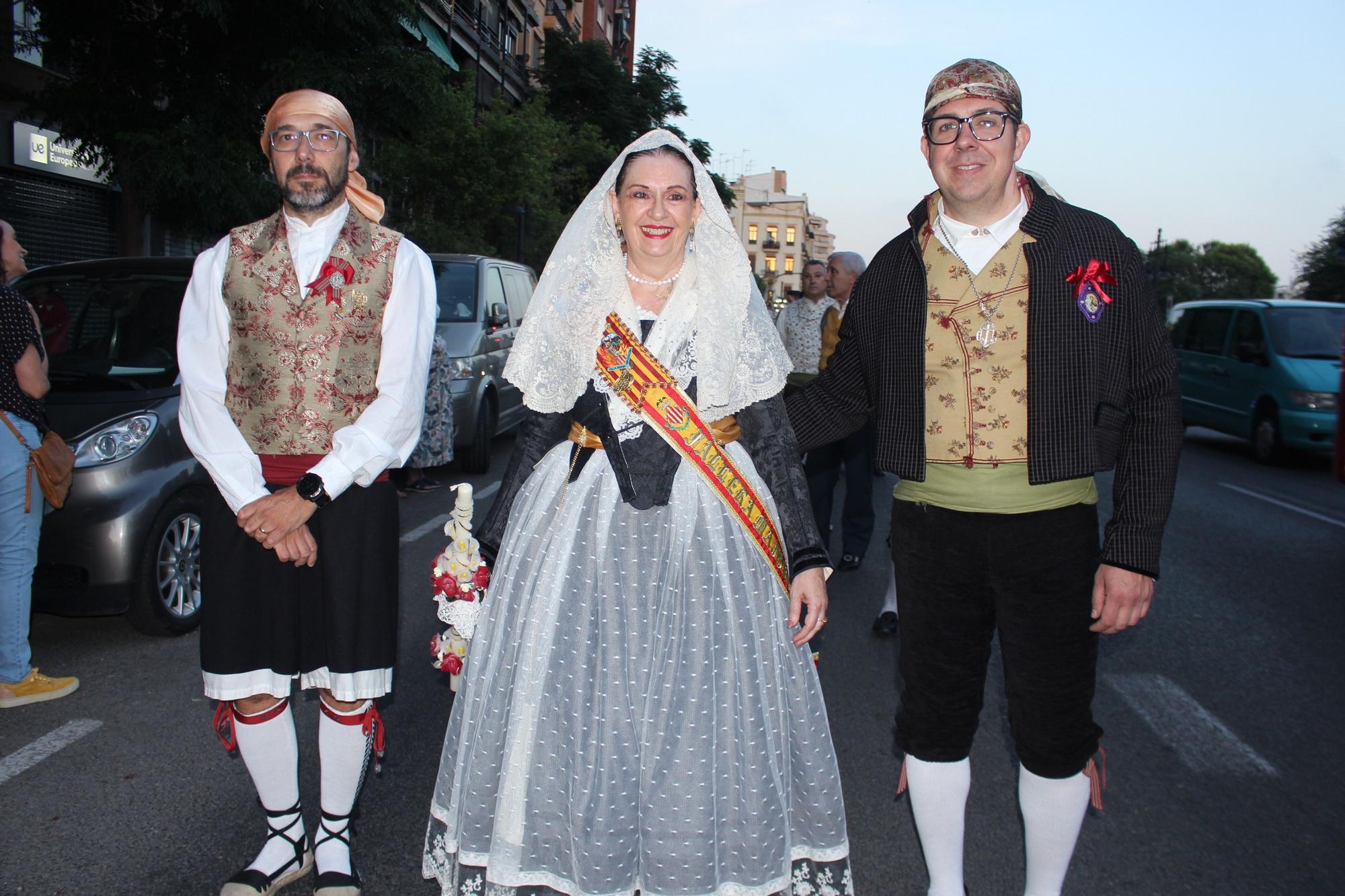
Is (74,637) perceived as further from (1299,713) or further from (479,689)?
(1299,713)

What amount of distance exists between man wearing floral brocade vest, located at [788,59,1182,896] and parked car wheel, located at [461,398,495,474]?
300 inches

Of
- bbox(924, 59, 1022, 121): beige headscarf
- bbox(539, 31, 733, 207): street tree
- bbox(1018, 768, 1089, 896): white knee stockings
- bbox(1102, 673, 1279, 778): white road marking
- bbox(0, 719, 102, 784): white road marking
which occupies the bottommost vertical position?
bbox(1102, 673, 1279, 778): white road marking

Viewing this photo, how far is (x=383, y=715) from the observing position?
13.9 ft

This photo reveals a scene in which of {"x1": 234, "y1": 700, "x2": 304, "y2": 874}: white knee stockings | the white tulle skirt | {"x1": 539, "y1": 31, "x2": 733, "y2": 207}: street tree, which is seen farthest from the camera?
{"x1": 539, "y1": 31, "x2": 733, "y2": 207}: street tree

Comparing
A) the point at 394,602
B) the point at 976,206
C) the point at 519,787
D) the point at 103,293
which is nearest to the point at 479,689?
the point at 519,787

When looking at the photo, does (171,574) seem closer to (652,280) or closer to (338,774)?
(338,774)

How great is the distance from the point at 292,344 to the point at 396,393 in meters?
0.29

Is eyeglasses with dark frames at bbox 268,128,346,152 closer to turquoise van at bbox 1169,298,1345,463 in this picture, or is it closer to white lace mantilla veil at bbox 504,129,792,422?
white lace mantilla veil at bbox 504,129,792,422

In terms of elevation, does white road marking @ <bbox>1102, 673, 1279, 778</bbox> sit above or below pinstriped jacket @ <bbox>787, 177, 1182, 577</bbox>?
below

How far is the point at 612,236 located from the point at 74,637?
391cm

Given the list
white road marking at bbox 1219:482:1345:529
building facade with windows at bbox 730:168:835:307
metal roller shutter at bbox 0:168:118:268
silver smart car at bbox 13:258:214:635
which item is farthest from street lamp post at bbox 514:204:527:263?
building facade with windows at bbox 730:168:835:307

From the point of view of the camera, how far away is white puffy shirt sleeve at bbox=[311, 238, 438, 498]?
2.63m

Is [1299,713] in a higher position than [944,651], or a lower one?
lower

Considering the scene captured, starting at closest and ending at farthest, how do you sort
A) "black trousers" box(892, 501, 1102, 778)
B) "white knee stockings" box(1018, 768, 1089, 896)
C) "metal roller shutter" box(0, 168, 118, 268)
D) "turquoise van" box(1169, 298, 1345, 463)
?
"black trousers" box(892, 501, 1102, 778) < "white knee stockings" box(1018, 768, 1089, 896) < "turquoise van" box(1169, 298, 1345, 463) < "metal roller shutter" box(0, 168, 118, 268)
